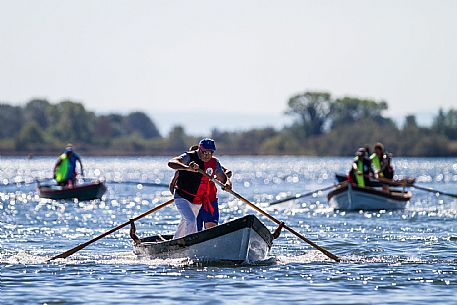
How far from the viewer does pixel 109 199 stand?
47.1 m

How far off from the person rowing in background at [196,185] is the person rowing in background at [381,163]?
1594 cm

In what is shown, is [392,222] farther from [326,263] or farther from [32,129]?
[32,129]

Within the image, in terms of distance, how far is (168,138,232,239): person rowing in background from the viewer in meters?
18.9

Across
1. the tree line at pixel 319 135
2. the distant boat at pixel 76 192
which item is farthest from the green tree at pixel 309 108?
the distant boat at pixel 76 192

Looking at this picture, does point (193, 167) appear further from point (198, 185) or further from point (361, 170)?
point (361, 170)

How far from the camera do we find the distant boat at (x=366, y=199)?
1374 inches

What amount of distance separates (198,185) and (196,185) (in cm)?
3

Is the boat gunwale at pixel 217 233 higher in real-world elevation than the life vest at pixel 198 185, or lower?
lower

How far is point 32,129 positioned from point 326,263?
166362 millimetres

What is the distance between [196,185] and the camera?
755 inches

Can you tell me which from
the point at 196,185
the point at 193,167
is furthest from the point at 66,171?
the point at 193,167

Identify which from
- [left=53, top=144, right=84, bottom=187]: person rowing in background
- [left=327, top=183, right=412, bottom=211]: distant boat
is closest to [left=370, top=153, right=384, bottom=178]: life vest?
[left=327, top=183, right=412, bottom=211]: distant boat

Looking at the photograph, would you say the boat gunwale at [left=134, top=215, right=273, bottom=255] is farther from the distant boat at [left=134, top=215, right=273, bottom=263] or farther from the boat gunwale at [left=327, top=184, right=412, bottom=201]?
the boat gunwale at [left=327, top=184, right=412, bottom=201]

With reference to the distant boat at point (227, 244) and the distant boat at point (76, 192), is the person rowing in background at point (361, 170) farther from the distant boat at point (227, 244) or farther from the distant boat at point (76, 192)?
→ the distant boat at point (227, 244)
